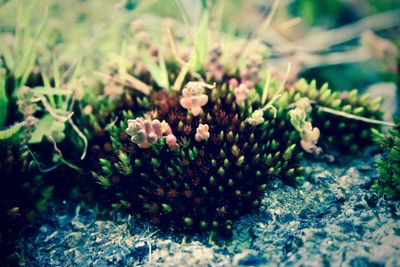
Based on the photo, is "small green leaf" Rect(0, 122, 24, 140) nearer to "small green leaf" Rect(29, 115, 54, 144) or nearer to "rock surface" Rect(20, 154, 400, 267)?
"small green leaf" Rect(29, 115, 54, 144)

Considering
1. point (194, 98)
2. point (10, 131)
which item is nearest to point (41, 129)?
point (10, 131)

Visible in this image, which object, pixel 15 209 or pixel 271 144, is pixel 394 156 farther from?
pixel 15 209

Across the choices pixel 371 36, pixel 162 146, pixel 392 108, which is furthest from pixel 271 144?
pixel 371 36

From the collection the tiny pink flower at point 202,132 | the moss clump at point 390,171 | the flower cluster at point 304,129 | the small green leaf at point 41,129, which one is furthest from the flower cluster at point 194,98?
the moss clump at point 390,171

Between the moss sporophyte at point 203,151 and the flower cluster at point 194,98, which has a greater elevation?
the flower cluster at point 194,98

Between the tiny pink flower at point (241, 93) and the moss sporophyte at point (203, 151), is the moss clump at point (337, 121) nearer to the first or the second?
the moss sporophyte at point (203, 151)

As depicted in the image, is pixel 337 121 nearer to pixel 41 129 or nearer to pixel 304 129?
pixel 304 129
